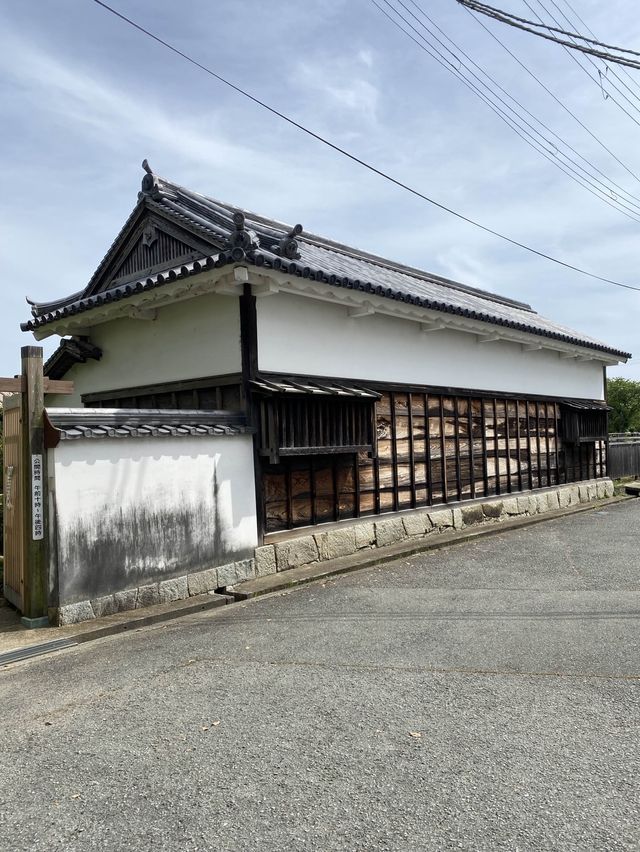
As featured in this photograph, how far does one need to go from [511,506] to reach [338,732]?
10.6 metres

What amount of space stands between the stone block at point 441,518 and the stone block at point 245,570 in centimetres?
435

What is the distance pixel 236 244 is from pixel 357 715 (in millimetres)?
5161

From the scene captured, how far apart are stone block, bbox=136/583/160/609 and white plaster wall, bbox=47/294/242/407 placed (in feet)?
10.1

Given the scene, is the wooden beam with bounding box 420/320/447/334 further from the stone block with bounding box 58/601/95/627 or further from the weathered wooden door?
the stone block with bounding box 58/601/95/627

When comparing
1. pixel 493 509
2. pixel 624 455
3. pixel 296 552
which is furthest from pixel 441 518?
pixel 624 455

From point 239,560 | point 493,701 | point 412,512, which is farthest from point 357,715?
point 412,512

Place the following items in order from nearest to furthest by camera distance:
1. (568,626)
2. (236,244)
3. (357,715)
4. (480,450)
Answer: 1. (357,715)
2. (568,626)
3. (236,244)
4. (480,450)

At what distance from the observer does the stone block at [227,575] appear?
7566mm

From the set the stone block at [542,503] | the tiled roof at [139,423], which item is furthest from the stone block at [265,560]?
the stone block at [542,503]

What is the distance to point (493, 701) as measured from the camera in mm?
4234

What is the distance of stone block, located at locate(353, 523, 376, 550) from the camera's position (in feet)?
31.8

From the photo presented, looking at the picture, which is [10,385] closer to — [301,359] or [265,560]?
[265,560]

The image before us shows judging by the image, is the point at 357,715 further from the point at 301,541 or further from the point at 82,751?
the point at 301,541

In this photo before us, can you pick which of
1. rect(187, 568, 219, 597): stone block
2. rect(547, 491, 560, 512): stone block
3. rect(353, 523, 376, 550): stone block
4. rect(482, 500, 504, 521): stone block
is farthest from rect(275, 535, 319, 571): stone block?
rect(547, 491, 560, 512): stone block
